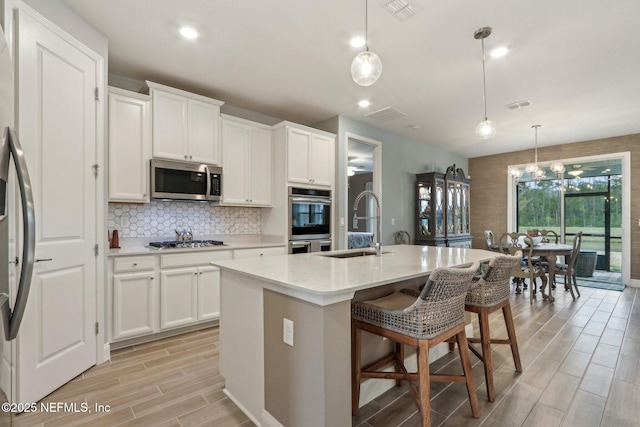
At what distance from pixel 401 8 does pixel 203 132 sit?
7.71 ft

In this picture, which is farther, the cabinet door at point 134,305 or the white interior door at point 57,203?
the cabinet door at point 134,305

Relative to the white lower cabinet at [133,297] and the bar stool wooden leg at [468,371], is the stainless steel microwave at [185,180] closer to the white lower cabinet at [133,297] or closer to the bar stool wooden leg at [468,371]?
the white lower cabinet at [133,297]

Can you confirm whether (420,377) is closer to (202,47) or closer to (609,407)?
(609,407)

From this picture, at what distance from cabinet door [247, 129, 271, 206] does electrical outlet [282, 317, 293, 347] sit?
8.69 ft

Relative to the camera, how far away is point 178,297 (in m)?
3.05

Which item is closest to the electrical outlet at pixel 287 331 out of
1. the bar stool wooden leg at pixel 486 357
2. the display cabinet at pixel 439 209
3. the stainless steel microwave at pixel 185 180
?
the bar stool wooden leg at pixel 486 357

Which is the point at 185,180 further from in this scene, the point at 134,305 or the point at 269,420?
the point at 269,420

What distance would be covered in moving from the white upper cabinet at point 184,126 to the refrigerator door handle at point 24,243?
2.23 metres

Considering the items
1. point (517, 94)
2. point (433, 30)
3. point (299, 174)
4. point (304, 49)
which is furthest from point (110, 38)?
point (517, 94)

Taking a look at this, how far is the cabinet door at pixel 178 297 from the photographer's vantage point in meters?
2.96

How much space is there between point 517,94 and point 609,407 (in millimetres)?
3263

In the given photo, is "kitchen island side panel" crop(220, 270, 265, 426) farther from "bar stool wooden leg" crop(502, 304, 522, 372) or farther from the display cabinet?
the display cabinet

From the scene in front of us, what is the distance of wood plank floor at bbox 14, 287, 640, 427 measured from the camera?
5.91 ft

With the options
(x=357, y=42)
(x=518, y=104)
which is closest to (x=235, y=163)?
(x=357, y=42)
